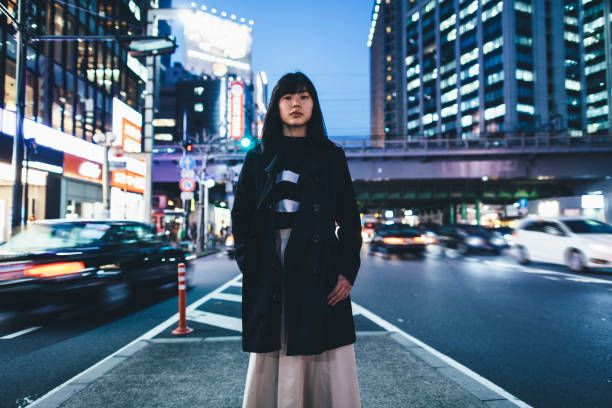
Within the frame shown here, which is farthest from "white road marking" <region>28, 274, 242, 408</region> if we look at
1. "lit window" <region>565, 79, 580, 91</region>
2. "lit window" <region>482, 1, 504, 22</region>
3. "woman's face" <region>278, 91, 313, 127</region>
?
"lit window" <region>565, 79, 580, 91</region>

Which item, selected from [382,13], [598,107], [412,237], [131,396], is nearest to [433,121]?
[598,107]

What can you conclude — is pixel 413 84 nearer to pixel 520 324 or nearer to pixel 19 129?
pixel 19 129

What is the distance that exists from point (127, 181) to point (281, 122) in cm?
2158

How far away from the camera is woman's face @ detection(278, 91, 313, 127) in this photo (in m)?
1.95

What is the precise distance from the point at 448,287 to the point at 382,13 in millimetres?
132843

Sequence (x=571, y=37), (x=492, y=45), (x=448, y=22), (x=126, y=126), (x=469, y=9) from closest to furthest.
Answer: (x=126, y=126)
(x=492, y=45)
(x=571, y=37)
(x=469, y=9)
(x=448, y=22)

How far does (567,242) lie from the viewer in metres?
10.5

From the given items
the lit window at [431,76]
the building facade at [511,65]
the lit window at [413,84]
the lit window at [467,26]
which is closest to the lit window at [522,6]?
the building facade at [511,65]

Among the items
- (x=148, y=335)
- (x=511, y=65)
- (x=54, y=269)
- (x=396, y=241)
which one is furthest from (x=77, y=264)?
(x=511, y=65)

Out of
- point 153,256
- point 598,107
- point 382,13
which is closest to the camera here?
point 153,256

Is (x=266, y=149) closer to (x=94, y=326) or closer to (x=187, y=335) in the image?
(x=187, y=335)

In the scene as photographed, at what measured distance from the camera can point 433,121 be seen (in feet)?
309

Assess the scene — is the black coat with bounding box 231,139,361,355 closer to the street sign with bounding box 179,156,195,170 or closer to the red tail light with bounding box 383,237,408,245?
the red tail light with bounding box 383,237,408,245

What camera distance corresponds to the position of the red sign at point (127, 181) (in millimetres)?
20031
